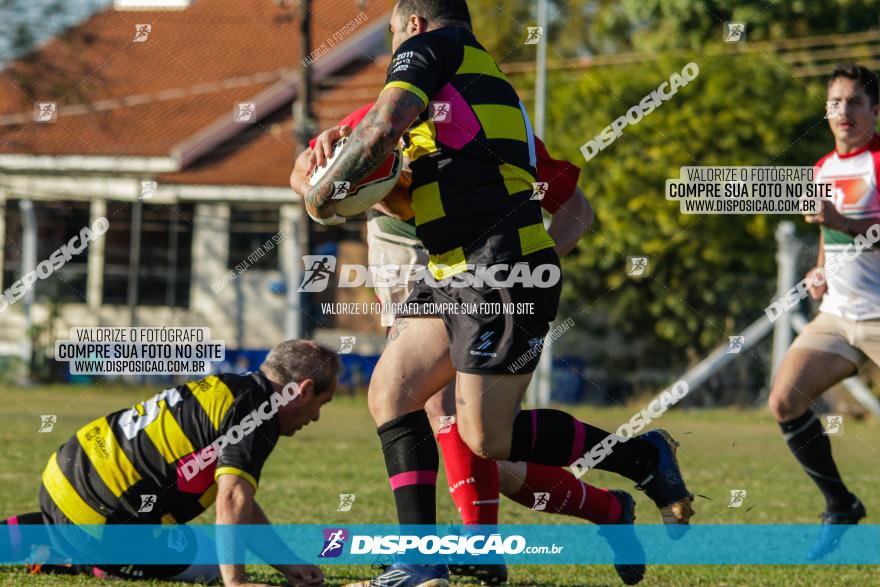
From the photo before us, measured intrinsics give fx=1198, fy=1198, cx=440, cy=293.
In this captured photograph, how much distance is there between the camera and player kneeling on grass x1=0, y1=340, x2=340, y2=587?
464 centimetres

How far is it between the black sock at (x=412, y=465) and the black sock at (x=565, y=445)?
0.33 m

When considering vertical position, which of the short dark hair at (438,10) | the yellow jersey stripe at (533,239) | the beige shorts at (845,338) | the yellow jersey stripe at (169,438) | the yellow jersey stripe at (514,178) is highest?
the short dark hair at (438,10)

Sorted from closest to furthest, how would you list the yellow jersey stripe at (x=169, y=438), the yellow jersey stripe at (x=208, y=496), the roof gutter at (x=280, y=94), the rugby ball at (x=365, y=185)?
Result: the rugby ball at (x=365, y=185)
the yellow jersey stripe at (x=169, y=438)
the yellow jersey stripe at (x=208, y=496)
the roof gutter at (x=280, y=94)

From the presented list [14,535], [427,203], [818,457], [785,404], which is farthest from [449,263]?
[818,457]

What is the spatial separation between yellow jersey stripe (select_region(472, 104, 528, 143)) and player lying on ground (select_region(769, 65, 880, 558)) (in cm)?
217

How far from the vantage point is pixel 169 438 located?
471 centimetres

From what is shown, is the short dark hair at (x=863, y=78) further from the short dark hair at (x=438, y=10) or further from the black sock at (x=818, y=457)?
the short dark hair at (x=438, y=10)

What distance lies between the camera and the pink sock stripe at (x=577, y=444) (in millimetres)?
4758

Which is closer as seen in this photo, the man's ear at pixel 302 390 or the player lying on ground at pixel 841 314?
the man's ear at pixel 302 390

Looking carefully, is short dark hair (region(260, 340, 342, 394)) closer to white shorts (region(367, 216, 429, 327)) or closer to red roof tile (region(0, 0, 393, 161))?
white shorts (region(367, 216, 429, 327))

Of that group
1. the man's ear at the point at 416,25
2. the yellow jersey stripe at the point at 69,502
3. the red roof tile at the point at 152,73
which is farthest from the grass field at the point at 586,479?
the red roof tile at the point at 152,73

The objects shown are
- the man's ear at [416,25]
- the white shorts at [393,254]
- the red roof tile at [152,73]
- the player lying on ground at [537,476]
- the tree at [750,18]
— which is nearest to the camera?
the man's ear at [416,25]

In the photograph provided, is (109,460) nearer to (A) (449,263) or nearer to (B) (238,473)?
(B) (238,473)

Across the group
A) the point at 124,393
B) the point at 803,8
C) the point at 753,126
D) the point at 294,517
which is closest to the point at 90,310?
the point at 124,393
